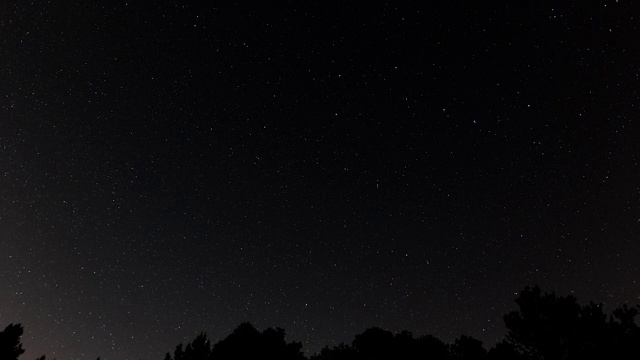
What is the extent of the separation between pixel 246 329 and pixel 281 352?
1.59m

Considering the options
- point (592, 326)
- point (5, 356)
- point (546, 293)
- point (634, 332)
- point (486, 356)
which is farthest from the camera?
point (486, 356)

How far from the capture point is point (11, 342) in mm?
13336

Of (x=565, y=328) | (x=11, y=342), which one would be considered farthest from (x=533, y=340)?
(x=11, y=342)

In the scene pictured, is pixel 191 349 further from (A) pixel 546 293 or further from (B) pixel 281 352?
(A) pixel 546 293

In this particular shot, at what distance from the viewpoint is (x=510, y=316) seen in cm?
1722

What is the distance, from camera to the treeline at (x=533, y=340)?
13594mm

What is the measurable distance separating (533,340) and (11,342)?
19920 millimetres

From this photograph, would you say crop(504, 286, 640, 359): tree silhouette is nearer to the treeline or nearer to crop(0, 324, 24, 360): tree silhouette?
the treeline

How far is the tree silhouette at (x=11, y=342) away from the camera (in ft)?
42.9

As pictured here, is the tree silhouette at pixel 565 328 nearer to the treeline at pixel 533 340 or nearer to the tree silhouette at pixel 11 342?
the treeline at pixel 533 340

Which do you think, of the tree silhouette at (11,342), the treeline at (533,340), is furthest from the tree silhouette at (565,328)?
the tree silhouette at (11,342)

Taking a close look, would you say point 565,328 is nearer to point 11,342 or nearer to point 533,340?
point 533,340

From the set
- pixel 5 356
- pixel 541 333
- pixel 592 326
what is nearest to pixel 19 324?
pixel 5 356

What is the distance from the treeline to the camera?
13.6 m
